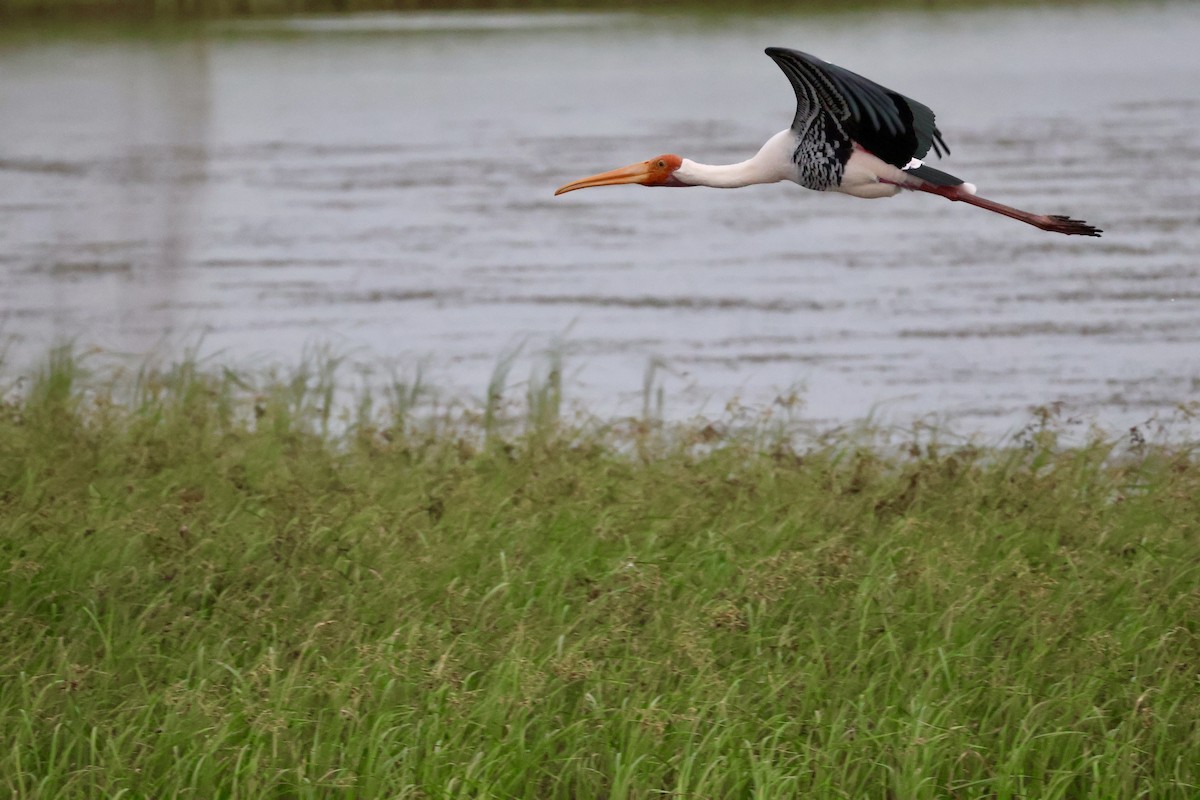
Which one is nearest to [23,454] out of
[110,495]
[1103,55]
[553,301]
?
[110,495]

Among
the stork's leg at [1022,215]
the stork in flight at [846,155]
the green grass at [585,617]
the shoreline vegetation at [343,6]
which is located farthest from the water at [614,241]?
the shoreline vegetation at [343,6]

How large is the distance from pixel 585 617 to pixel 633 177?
204 cm

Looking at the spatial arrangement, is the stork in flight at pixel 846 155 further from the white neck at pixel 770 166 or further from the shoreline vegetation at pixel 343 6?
the shoreline vegetation at pixel 343 6

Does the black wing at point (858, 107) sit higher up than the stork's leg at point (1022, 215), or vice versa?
the black wing at point (858, 107)

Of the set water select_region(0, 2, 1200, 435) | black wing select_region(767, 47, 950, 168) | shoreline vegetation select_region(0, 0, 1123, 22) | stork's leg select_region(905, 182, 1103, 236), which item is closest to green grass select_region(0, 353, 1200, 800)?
water select_region(0, 2, 1200, 435)

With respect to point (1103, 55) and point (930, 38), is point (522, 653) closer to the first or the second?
point (1103, 55)

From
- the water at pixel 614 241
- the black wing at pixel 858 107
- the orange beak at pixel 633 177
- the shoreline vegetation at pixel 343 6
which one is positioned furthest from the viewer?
the shoreline vegetation at pixel 343 6

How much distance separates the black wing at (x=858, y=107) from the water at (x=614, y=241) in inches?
180

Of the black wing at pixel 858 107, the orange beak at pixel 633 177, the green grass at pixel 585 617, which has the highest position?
the black wing at pixel 858 107

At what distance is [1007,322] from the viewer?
11531 millimetres

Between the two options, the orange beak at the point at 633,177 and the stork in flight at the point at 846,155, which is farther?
the orange beak at the point at 633,177

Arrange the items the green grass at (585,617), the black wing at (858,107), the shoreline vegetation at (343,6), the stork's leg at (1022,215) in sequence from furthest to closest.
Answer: the shoreline vegetation at (343,6), the green grass at (585,617), the stork's leg at (1022,215), the black wing at (858,107)

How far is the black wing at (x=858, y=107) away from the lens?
3541 millimetres

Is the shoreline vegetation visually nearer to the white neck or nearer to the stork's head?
the stork's head
